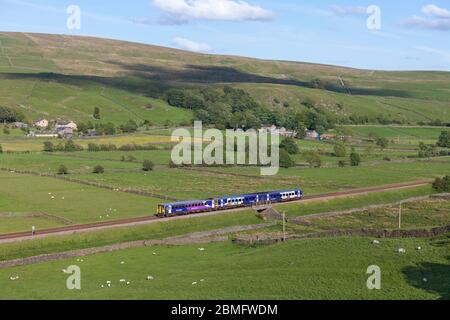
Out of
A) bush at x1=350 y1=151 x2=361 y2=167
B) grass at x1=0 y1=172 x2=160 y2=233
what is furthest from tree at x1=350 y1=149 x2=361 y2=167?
grass at x1=0 y1=172 x2=160 y2=233

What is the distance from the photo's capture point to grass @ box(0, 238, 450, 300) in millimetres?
39906

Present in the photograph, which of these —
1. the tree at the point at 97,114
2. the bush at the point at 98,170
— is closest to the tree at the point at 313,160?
the bush at the point at 98,170

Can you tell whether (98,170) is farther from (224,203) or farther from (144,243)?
(144,243)

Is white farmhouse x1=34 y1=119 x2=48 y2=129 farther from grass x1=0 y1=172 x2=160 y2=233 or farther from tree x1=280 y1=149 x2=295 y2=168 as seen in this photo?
grass x1=0 y1=172 x2=160 y2=233

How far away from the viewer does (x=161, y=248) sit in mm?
60750

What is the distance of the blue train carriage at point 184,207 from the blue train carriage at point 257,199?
196 centimetres

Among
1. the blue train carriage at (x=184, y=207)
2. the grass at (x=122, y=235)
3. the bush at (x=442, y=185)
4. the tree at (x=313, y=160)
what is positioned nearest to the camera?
the grass at (x=122, y=235)

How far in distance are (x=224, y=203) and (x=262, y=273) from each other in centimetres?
3455

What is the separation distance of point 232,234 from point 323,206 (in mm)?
21208

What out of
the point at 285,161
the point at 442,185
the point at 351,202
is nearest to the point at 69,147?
the point at 285,161

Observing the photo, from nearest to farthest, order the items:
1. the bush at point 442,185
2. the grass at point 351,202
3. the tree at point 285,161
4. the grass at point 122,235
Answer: the grass at point 122,235 < the grass at point 351,202 < the bush at point 442,185 < the tree at point 285,161

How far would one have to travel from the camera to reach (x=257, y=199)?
8312 cm

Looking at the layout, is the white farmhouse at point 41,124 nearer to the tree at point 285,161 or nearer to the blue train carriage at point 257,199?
the tree at point 285,161

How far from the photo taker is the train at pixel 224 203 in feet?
239
